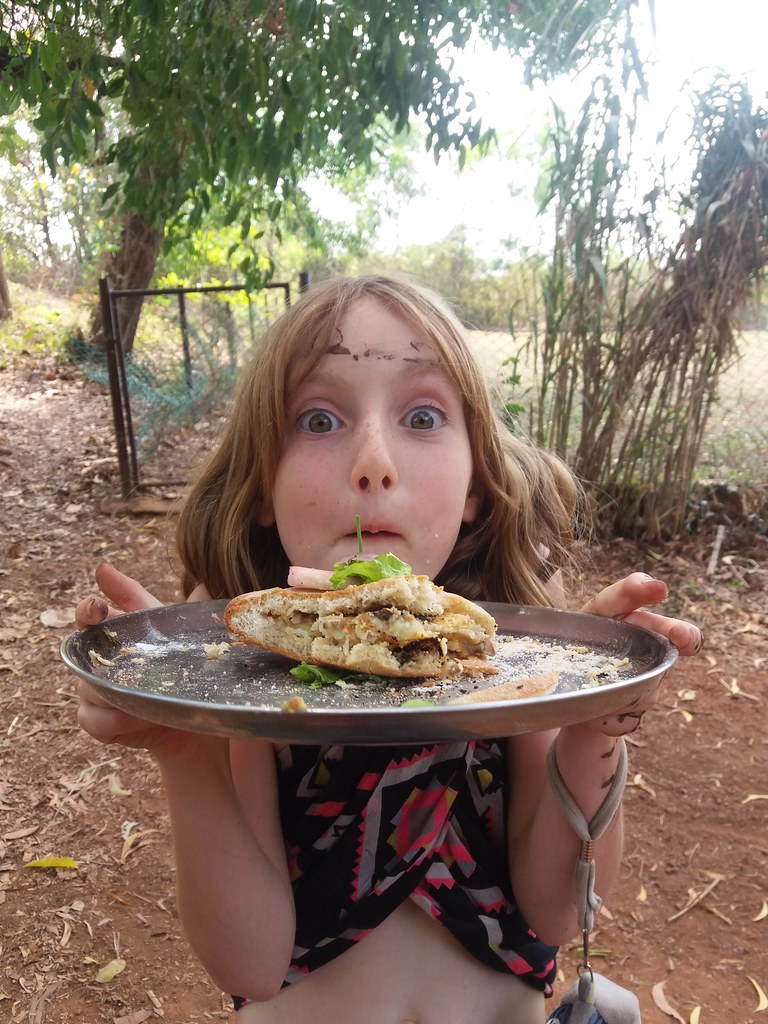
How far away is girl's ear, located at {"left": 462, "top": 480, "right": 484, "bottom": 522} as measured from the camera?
1.83 meters

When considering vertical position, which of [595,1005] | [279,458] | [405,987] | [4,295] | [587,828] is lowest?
→ [405,987]

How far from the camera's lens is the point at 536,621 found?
1.46m

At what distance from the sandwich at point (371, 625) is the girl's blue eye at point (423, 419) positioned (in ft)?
1.25

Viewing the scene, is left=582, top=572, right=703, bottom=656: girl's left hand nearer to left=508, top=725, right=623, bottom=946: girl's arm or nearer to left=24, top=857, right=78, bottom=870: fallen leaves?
left=508, top=725, right=623, bottom=946: girl's arm

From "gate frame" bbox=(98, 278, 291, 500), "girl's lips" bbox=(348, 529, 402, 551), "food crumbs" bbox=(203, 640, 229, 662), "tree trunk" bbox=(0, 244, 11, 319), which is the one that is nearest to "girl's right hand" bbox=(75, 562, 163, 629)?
"food crumbs" bbox=(203, 640, 229, 662)

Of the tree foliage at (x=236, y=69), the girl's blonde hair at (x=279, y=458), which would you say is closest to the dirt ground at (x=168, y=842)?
the girl's blonde hair at (x=279, y=458)

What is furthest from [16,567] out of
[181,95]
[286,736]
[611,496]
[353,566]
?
[286,736]

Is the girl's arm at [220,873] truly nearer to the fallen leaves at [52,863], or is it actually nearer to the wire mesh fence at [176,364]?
the fallen leaves at [52,863]

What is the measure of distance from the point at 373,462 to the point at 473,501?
1.48 feet

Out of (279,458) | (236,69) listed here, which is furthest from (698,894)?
(236,69)

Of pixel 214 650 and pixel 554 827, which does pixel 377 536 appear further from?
pixel 554 827

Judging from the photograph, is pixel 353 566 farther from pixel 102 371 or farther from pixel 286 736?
pixel 102 371

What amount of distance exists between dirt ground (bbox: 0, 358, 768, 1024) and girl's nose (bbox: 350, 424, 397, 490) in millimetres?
1900

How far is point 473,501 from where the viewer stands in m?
1.83
